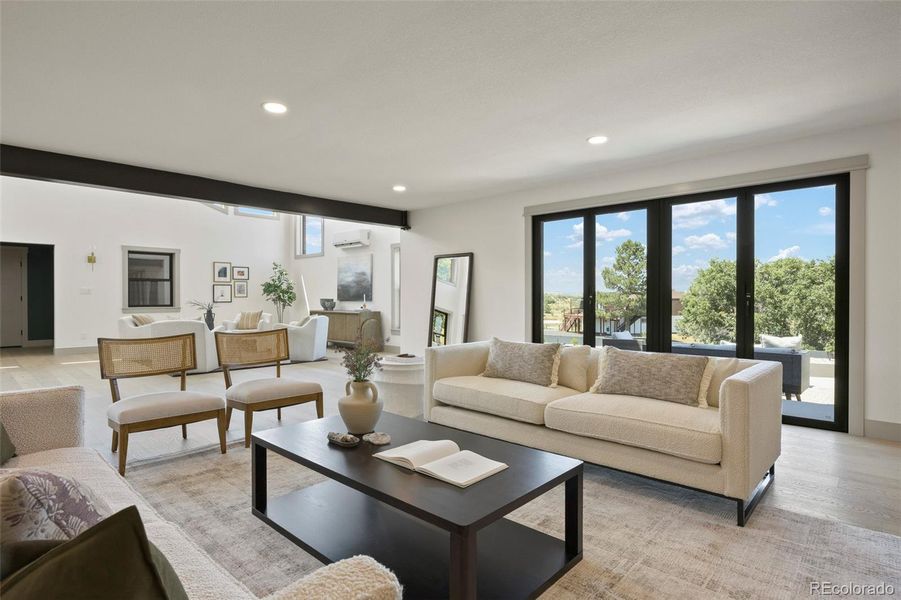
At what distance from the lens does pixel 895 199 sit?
358 cm

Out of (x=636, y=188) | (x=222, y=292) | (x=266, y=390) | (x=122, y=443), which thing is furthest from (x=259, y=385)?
(x=222, y=292)

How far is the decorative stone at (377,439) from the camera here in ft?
7.43

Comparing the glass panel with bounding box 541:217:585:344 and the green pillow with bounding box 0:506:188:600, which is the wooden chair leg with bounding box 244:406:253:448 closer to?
the green pillow with bounding box 0:506:188:600

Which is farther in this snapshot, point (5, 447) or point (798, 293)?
point (798, 293)

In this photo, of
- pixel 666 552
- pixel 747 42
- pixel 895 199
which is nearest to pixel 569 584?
pixel 666 552

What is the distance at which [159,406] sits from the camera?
296cm

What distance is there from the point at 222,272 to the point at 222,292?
0.45 meters

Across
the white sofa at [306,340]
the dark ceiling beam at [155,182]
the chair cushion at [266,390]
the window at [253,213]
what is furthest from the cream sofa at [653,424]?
the window at [253,213]

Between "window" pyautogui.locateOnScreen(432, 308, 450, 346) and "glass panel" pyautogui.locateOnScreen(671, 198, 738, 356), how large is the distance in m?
2.97

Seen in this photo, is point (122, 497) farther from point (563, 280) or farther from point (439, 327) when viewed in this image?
point (439, 327)

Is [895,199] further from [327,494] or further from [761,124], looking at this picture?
[327,494]

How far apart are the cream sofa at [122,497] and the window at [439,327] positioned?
4358 mm

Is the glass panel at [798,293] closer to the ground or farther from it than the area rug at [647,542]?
farther from it

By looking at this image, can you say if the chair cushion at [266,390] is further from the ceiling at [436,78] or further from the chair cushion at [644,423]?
the ceiling at [436,78]
